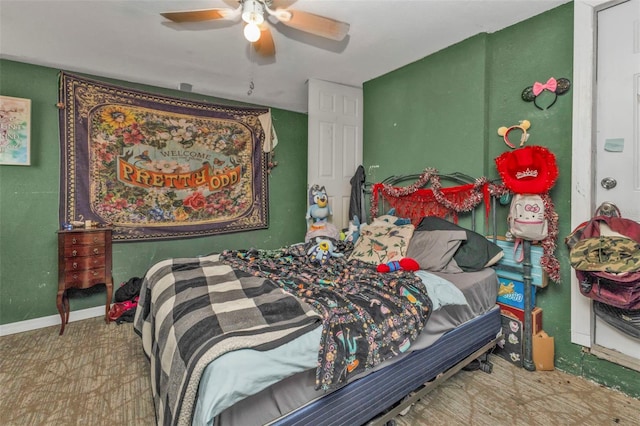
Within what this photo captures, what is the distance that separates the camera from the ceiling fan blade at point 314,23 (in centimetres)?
178

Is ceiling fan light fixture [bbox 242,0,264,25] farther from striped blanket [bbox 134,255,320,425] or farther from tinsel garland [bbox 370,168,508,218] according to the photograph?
tinsel garland [bbox 370,168,508,218]

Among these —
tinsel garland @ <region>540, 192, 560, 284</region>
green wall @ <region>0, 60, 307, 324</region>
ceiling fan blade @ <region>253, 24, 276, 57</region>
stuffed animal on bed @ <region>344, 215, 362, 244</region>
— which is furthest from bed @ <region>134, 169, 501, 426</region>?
ceiling fan blade @ <region>253, 24, 276, 57</region>

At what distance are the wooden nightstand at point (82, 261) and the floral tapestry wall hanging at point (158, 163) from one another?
311mm

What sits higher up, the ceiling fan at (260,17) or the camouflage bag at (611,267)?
the ceiling fan at (260,17)

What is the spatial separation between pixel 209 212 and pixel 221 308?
7.72 ft

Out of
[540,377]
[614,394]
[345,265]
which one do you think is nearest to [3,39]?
[345,265]

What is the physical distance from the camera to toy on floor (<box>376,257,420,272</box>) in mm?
2096

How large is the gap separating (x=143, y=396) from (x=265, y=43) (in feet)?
8.34

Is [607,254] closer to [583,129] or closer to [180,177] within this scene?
[583,129]

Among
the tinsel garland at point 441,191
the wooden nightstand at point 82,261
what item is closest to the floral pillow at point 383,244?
the tinsel garland at point 441,191

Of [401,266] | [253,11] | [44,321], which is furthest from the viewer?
[44,321]

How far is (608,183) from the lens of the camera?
73.0 inches

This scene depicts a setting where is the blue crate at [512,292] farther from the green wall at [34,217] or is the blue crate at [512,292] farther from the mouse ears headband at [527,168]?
the green wall at [34,217]

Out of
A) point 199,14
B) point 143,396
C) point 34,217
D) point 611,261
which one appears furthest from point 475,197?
point 34,217
